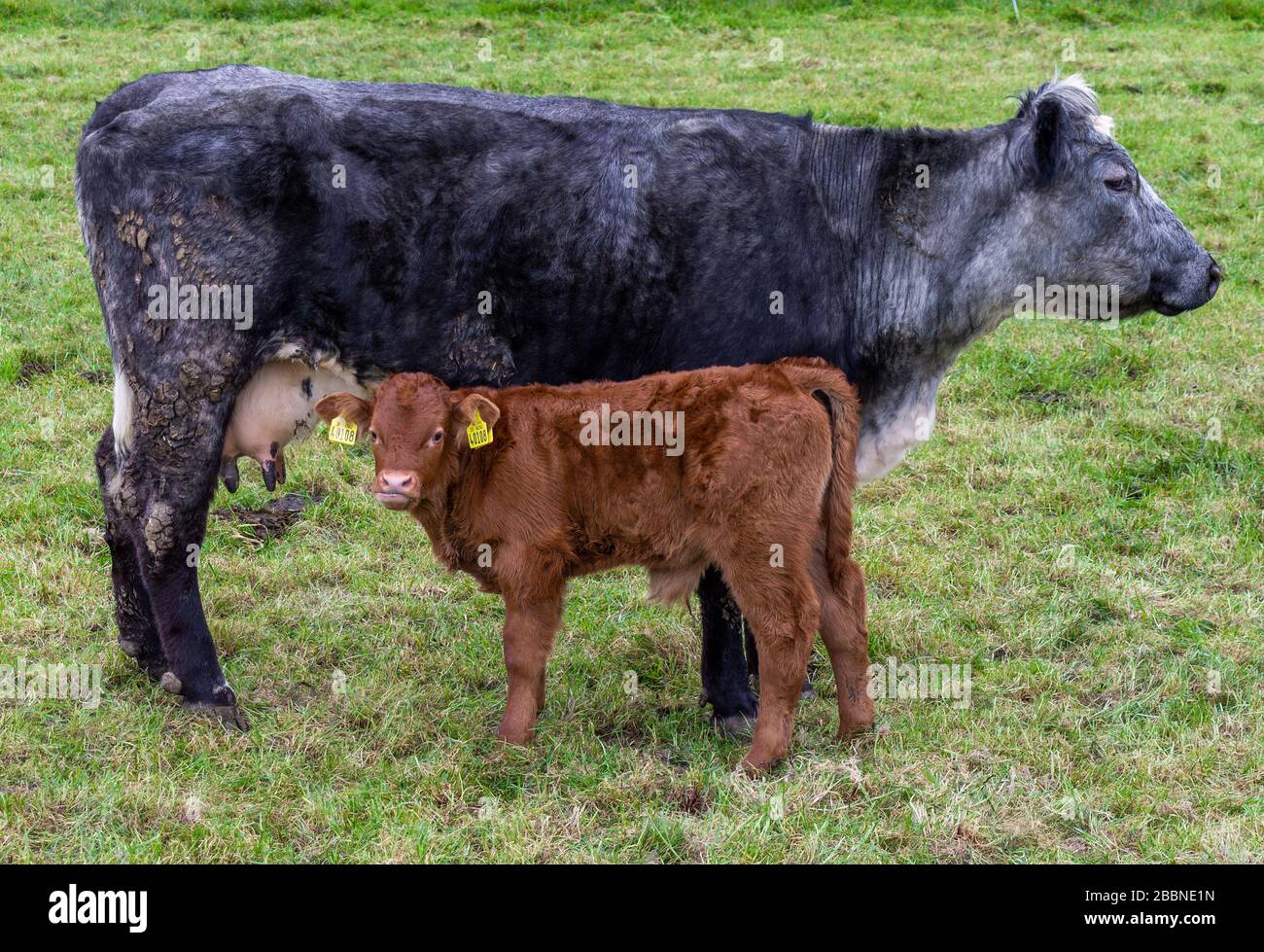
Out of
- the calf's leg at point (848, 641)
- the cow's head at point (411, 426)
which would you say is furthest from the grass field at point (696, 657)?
the cow's head at point (411, 426)

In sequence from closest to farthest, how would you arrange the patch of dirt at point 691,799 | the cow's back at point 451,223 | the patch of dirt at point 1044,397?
the patch of dirt at point 691,799 < the cow's back at point 451,223 < the patch of dirt at point 1044,397

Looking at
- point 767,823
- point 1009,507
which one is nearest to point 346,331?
point 767,823

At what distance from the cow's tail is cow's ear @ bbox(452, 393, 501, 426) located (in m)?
1.09

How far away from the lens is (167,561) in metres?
5.60

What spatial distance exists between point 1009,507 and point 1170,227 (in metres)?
2.24

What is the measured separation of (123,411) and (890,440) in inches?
123

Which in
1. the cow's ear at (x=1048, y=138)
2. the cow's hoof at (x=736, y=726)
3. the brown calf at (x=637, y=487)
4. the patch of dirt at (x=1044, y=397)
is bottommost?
the cow's hoof at (x=736, y=726)

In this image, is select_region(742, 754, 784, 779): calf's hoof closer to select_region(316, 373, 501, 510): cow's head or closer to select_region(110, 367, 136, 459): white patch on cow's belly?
select_region(316, 373, 501, 510): cow's head

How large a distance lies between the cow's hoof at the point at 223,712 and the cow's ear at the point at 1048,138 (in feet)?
12.8

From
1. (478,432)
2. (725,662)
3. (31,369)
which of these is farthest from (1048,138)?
(31,369)

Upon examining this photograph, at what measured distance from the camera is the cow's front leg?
18.9 ft

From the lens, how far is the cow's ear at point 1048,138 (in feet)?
18.7

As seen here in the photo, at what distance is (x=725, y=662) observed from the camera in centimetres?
578

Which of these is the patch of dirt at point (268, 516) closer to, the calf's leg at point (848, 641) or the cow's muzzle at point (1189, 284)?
the calf's leg at point (848, 641)
